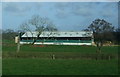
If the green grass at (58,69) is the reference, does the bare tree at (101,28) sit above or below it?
above

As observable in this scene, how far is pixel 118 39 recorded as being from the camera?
79.7 ft

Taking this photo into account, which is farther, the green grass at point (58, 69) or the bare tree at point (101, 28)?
the bare tree at point (101, 28)

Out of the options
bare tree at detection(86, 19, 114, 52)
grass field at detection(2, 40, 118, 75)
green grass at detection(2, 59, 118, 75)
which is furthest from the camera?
bare tree at detection(86, 19, 114, 52)

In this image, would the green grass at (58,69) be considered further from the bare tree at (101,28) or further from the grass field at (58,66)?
the bare tree at (101,28)

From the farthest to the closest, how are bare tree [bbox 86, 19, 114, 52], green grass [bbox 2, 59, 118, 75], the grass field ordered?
bare tree [bbox 86, 19, 114, 52] < the grass field < green grass [bbox 2, 59, 118, 75]

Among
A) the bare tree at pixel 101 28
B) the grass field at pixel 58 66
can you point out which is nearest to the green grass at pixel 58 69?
the grass field at pixel 58 66

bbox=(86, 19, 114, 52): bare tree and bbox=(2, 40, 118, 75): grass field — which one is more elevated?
bbox=(86, 19, 114, 52): bare tree

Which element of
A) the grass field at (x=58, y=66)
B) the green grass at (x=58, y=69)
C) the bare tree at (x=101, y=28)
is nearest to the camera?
the green grass at (x=58, y=69)

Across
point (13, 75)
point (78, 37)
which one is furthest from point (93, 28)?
point (78, 37)

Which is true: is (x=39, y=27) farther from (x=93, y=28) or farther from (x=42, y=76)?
(x=42, y=76)

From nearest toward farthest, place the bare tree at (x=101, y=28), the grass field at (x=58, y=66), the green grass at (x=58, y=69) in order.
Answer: the green grass at (x=58, y=69) → the grass field at (x=58, y=66) → the bare tree at (x=101, y=28)

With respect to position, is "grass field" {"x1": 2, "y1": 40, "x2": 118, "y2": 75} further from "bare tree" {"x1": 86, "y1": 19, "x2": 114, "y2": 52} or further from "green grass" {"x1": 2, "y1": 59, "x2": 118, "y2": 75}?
"bare tree" {"x1": 86, "y1": 19, "x2": 114, "y2": 52}

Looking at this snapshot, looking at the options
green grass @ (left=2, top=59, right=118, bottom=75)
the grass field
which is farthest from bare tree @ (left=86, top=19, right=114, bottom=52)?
green grass @ (left=2, top=59, right=118, bottom=75)

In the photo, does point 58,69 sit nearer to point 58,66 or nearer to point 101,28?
point 58,66
